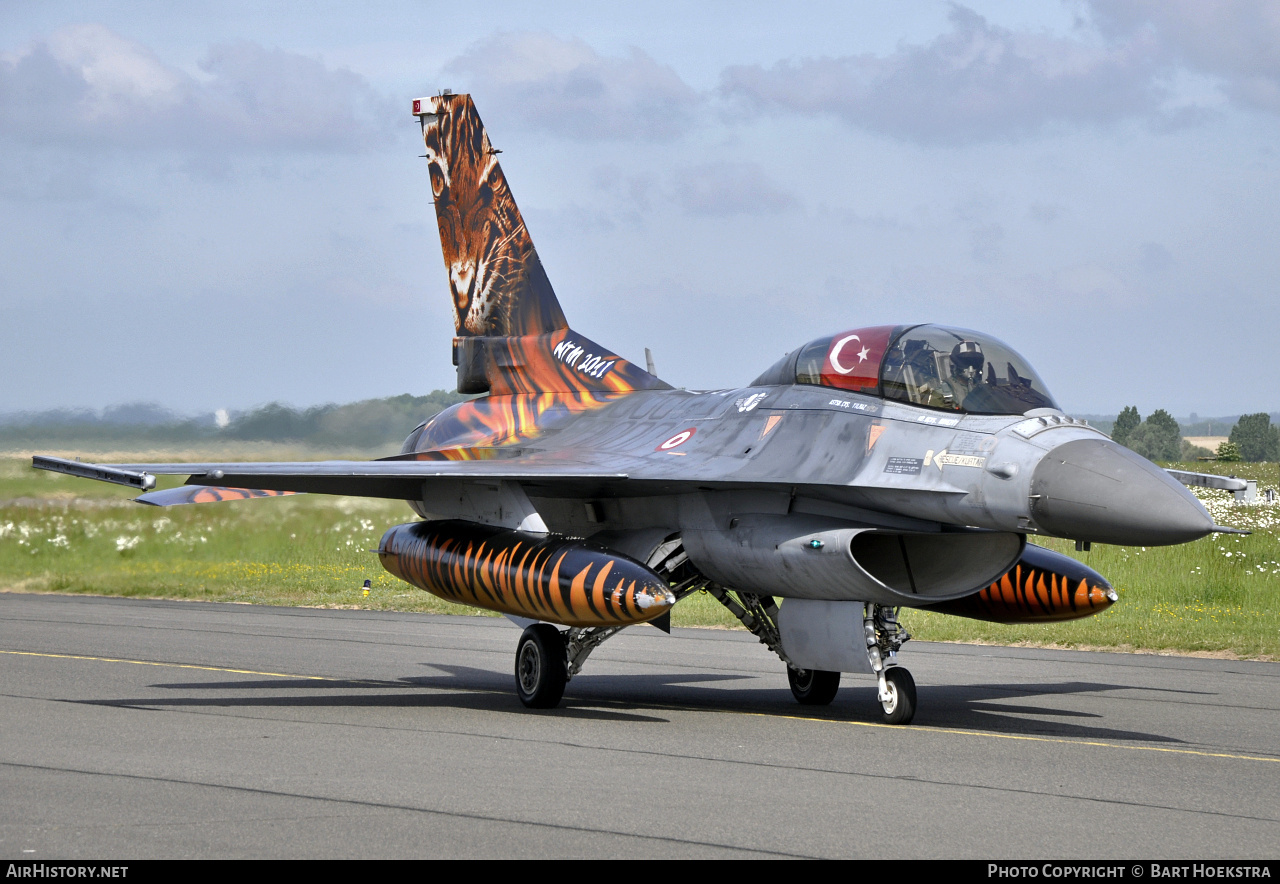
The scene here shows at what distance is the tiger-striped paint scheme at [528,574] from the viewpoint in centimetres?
1084

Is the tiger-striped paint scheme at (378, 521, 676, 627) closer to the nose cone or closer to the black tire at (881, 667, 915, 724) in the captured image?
the black tire at (881, 667, 915, 724)

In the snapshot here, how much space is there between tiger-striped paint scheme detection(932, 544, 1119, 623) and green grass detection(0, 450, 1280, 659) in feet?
25.3

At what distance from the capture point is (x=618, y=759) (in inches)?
364

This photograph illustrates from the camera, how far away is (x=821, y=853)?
640cm

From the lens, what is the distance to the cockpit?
10648 mm

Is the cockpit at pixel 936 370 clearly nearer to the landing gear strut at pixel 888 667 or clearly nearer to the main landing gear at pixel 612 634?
the landing gear strut at pixel 888 667

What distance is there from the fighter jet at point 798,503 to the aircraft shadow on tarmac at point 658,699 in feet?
1.74

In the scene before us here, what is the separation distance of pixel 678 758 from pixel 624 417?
17.5 feet

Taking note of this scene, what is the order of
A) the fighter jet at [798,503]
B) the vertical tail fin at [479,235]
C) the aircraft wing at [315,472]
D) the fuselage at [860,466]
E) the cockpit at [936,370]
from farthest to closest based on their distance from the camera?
the vertical tail fin at [479,235]
the aircraft wing at [315,472]
the cockpit at [936,370]
the fighter jet at [798,503]
the fuselage at [860,466]

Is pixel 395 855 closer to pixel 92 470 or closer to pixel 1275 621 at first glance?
pixel 92 470

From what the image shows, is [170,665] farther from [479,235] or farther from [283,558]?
[283,558]

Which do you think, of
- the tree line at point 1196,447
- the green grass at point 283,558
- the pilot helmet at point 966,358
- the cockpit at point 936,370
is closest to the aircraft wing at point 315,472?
the cockpit at point 936,370

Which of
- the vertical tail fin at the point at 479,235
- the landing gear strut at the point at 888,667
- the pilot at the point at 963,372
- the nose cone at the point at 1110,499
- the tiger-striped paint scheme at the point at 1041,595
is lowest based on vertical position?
the landing gear strut at the point at 888,667

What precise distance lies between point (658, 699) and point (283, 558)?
16581 mm
